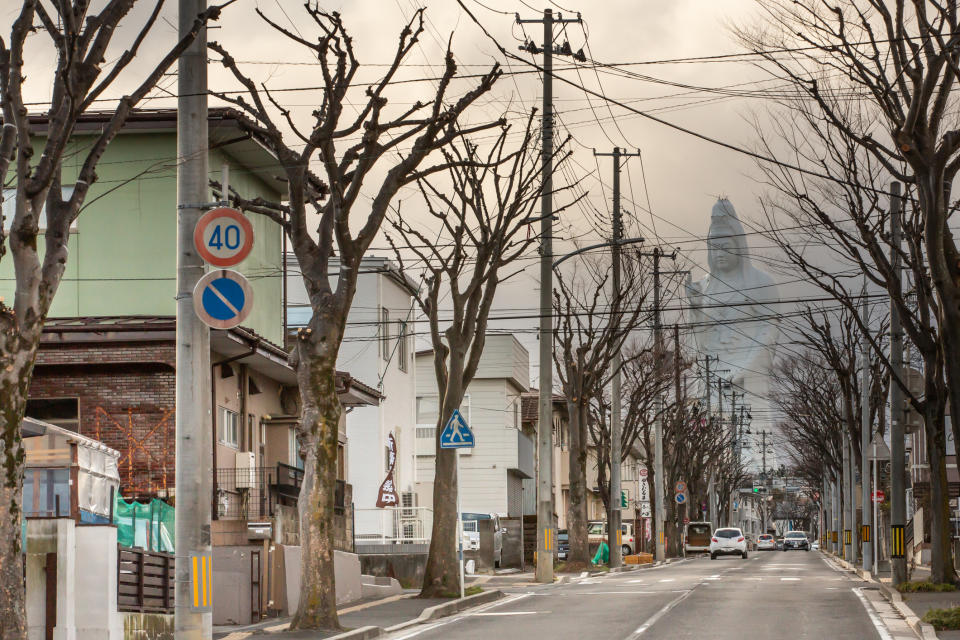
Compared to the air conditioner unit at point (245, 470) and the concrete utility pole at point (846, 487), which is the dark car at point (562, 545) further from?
the air conditioner unit at point (245, 470)

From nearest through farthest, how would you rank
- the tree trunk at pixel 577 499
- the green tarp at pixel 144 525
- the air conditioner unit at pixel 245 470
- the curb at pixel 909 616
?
the curb at pixel 909 616, the green tarp at pixel 144 525, the air conditioner unit at pixel 245 470, the tree trunk at pixel 577 499

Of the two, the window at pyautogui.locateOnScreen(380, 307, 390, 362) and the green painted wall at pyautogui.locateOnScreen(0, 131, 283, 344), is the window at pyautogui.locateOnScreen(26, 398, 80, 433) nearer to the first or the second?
the green painted wall at pyautogui.locateOnScreen(0, 131, 283, 344)

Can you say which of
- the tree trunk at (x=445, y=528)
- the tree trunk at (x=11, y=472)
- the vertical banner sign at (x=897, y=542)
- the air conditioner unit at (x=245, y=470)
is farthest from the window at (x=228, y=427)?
the tree trunk at (x=11, y=472)

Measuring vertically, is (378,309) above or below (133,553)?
above

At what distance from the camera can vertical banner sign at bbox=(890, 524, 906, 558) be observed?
26641 mm

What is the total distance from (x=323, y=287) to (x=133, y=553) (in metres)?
4.35

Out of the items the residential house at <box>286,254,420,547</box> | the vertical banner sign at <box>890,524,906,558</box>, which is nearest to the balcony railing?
the vertical banner sign at <box>890,524,906,558</box>

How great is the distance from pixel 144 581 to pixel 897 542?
16312 millimetres

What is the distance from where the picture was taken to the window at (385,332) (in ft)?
147

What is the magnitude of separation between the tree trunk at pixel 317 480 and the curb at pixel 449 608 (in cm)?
119

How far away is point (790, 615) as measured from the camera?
19.8m

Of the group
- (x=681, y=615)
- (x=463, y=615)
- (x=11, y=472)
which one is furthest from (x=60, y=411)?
(x=11, y=472)

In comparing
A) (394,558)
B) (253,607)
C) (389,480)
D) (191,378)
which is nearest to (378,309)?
(389,480)

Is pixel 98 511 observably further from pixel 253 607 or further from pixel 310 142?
pixel 310 142
